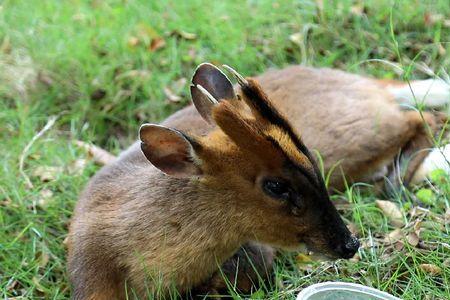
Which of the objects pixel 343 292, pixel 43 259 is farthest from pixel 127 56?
pixel 343 292

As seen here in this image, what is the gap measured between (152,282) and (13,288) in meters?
0.98

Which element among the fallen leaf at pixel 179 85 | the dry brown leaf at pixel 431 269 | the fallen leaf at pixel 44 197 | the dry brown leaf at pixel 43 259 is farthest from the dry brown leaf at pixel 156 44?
the dry brown leaf at pixel 431 269

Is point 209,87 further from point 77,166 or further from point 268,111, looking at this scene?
point 77,166

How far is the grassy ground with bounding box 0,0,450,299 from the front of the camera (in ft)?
18.0

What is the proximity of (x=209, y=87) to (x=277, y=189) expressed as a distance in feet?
2.29

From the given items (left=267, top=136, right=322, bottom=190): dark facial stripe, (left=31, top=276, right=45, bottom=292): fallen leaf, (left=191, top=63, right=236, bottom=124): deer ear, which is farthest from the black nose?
(left=31, top=276, right=45, bottom=292): fallen leaf

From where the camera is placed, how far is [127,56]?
6.75m

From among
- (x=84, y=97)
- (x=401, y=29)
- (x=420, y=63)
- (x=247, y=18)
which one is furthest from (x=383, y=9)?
(x=84, y=97)

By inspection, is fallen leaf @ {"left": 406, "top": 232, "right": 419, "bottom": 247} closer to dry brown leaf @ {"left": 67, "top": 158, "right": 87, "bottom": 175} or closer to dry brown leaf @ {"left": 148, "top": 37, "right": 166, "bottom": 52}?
dry brown leaf @ {"left": 67, "top": 158, "right": 87, "bottom": 175}

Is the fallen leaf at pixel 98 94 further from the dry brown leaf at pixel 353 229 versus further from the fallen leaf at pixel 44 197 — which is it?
the dry brown leaf at pixel 353 229

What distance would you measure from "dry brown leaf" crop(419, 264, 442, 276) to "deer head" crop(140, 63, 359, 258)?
381mm

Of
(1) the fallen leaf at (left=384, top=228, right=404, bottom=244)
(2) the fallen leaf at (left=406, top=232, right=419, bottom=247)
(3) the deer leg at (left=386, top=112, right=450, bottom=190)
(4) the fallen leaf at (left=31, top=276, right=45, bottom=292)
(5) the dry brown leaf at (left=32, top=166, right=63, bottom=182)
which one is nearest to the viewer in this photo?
(2) the fallen leaf at (left=406, top=232, right=419, bottom=247)

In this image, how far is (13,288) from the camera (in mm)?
4570

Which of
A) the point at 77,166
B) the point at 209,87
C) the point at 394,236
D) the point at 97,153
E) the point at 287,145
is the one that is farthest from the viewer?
the point at 97,153
